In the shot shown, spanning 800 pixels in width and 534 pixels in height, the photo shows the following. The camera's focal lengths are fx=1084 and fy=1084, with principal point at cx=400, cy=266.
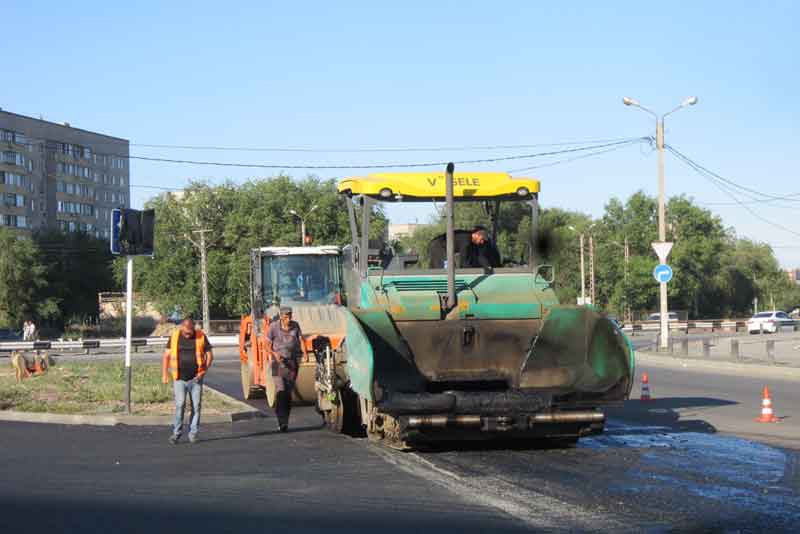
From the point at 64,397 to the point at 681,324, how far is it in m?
60.3

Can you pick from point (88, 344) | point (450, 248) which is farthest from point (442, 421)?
point (88, 344)

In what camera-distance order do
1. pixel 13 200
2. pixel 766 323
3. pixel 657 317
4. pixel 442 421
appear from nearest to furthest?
pixel 442 421, pixel 766 323, pixel 657 317, pixel 13 200

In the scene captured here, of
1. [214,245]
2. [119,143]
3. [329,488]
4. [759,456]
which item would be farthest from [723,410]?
[119,143]

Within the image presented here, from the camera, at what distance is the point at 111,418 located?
52.7ft

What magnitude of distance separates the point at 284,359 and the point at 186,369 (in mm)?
1554

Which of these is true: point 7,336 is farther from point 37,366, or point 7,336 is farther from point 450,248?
point 450,248

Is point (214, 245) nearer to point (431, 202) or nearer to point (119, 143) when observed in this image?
point (119, 143)

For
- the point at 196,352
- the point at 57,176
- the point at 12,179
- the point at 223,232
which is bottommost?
the point at 196,352

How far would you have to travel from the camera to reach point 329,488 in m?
9.52

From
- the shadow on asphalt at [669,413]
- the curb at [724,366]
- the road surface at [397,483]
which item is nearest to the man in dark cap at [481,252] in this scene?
the road surface at [397,483]

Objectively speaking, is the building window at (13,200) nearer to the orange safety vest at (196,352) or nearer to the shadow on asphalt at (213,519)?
the orange safety vest at (196,352)

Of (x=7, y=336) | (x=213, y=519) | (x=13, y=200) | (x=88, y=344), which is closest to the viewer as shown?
(x=213, y=519)

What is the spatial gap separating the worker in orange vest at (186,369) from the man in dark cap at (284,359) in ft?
4.03

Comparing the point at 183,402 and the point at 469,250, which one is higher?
the point at 469,250
